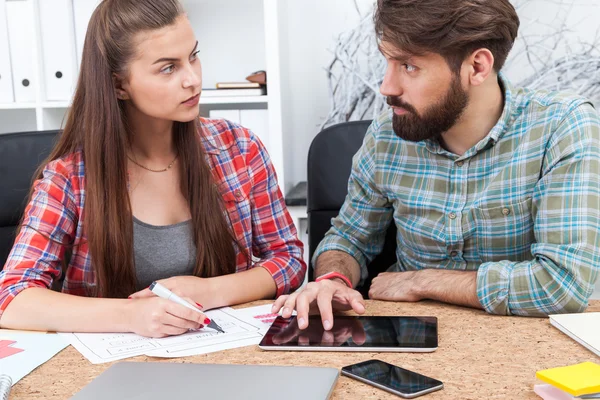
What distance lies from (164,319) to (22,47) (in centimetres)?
168

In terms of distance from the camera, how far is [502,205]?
52.9 inches

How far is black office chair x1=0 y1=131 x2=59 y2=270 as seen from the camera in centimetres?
152

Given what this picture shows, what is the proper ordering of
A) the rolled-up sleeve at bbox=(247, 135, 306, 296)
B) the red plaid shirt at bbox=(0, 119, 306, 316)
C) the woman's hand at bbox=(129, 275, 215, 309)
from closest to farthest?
1. the woman's hand at bbox=(129, 275, 215, 309)
2. the red plaid shirt at bbox=(0, 119, 306, 316)
3. the rolled-up sleeve at bbox=(247, 135, 306, 296)

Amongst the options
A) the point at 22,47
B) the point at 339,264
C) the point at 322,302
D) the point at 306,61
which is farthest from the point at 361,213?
the point at 22,47

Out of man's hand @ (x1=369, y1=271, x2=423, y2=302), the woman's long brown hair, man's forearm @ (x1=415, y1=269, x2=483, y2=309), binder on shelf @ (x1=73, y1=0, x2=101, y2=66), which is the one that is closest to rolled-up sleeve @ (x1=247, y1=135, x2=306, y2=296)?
the woman's long brown hair

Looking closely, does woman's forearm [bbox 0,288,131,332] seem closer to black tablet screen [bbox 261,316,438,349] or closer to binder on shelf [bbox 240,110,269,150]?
black tablet screen [bbox 261,316,438,349]

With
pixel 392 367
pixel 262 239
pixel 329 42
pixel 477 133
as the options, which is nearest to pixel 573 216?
pixel 477 133

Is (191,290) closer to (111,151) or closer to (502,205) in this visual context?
(111,151)

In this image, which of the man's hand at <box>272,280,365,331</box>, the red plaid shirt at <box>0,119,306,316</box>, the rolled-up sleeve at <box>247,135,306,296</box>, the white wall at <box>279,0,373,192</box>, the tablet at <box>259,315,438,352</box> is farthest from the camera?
the white wall at <box>279,0,373,192</box>

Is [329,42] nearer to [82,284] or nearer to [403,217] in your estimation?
[403,217]

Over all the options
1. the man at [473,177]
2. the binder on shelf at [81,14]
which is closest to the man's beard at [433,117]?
the man at [473,177]

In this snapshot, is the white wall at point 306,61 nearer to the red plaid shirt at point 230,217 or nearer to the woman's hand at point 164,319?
the red plaid shirt at point 230,217

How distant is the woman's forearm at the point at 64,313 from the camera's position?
110 cm

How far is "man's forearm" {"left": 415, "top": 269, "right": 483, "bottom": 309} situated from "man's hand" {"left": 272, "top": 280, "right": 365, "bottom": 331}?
129 mm
